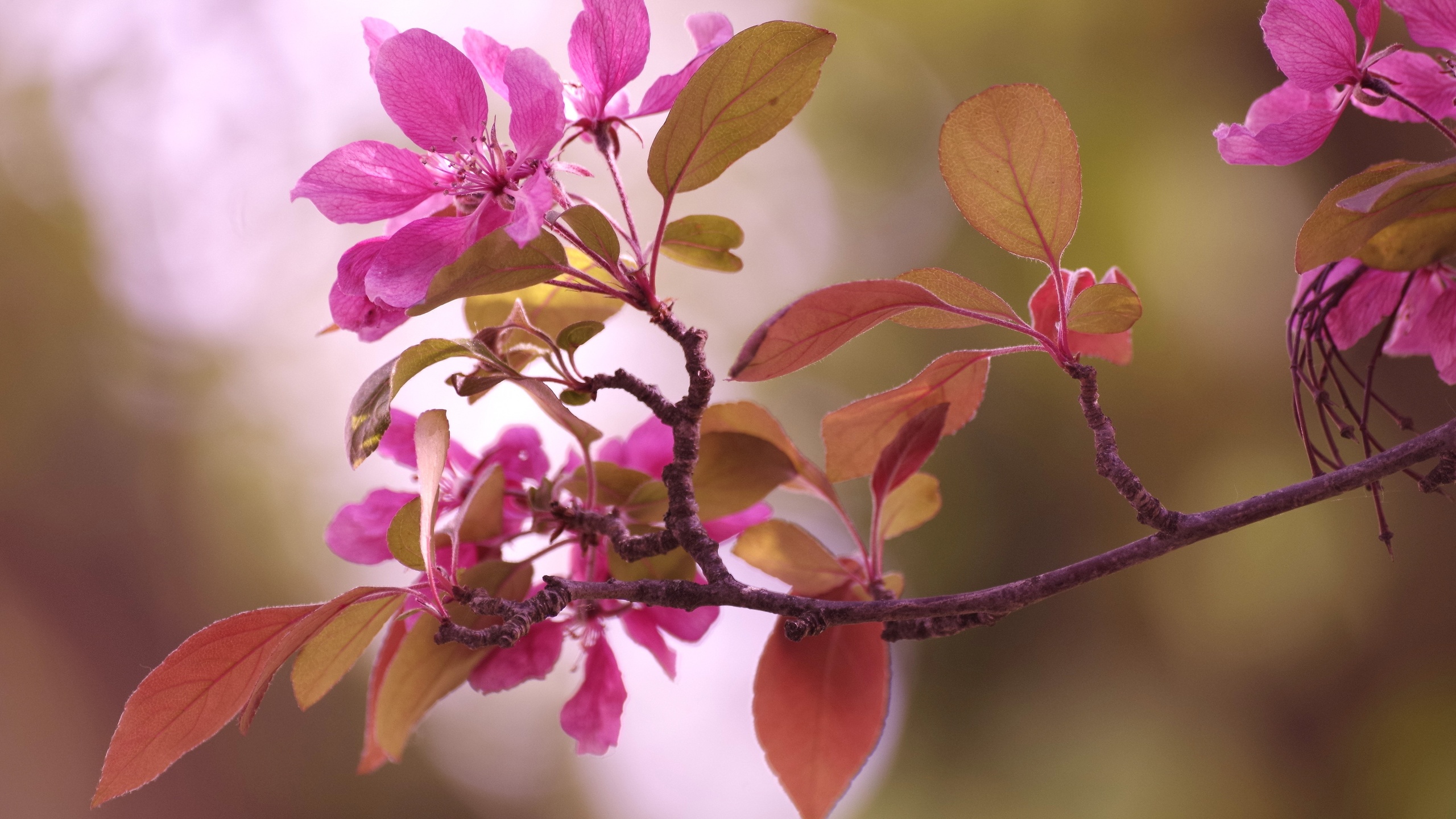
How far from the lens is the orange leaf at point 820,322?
0.32 m

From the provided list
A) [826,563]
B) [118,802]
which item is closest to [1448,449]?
[826,563]

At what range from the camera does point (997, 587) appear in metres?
0.34

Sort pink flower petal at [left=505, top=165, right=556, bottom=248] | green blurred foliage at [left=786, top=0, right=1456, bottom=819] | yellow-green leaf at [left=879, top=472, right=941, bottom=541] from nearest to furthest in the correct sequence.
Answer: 1. pink flower petal at [left=505, top=165, right=556, bottom=248]
2. yellow-green leaf at [left=879, top=472, right=941, bottom=541]
3. green blurred foliage at [left=786, top=0, right=1456, bottom=819]

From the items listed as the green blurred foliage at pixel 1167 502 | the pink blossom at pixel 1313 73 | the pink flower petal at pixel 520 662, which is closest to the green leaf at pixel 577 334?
the pink flower petal at pixel 520 662

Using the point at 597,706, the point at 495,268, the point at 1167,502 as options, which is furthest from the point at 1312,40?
the point at 1167,502

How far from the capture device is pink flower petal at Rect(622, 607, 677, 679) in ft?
1.63

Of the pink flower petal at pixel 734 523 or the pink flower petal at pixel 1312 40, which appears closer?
the pink flower petal at pixel 1312 40

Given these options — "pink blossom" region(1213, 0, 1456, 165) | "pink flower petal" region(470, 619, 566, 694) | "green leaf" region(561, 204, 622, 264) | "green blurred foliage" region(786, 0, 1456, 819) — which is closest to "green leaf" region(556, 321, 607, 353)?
"green leaf" region(561, 204, 622, 264)

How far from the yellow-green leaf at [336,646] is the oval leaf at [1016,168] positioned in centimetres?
30

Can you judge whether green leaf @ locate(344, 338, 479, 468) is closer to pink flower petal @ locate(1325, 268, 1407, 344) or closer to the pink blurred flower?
the pink blurred flower

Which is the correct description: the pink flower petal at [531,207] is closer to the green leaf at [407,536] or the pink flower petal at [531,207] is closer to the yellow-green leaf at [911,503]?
the green leaf at [407,536]

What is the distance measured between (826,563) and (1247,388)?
217 cm

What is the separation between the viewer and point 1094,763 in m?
2.11

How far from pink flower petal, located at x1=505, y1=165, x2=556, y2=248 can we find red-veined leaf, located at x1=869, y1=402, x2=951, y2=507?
22 cm
